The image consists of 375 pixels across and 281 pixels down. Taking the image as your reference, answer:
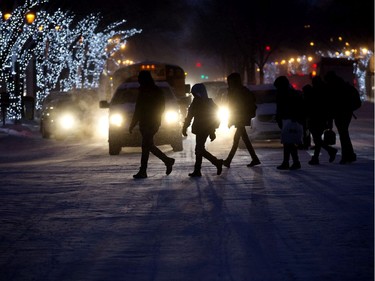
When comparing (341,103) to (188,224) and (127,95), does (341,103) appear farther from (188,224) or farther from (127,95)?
(188,224)

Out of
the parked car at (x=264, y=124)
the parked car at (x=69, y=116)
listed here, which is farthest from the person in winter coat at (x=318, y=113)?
the parked car at (x=69, y=116)

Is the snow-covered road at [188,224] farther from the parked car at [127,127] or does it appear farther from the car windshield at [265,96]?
the car windshield at [265,96]

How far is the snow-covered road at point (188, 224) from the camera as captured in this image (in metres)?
7.88

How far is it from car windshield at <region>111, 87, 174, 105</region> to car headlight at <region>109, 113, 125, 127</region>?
92 cm

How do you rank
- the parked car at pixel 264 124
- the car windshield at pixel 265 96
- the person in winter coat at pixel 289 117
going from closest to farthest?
1. the person in winter coat at pixel 289 117
2. the parked car at pixel 264 124
3. the car windshield at pixel 265 96

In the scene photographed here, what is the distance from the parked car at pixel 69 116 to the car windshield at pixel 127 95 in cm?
838

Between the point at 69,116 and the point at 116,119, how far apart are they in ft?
34.3

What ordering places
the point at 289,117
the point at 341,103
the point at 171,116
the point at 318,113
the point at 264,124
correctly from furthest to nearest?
the point at 264,124 → the point at 171,116 → the point at 318,113 → the point at 341,103 → the point at 289,117

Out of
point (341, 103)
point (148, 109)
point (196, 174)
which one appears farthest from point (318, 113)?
point (148, 109)

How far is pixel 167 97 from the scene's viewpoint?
24.9 metres

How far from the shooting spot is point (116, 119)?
940 inches

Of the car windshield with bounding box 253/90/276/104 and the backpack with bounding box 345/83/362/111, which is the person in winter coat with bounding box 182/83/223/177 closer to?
the backpack with bounding box 345/83/362/111

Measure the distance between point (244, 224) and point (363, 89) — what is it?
8548 centimetres

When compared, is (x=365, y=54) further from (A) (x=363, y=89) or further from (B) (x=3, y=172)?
(B) (x=3, y=172)
